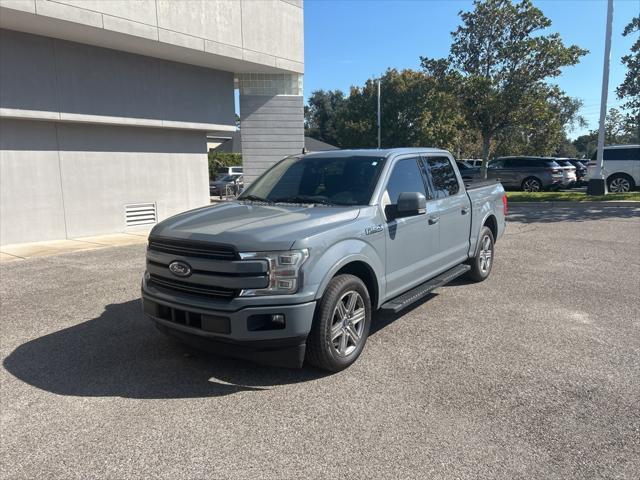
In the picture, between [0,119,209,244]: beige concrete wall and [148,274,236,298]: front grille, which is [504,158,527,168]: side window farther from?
[148,274,236,298]: front grille

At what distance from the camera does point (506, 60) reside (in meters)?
19.2

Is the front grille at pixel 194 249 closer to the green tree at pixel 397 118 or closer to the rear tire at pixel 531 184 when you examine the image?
the rear tire at pixel 531 184

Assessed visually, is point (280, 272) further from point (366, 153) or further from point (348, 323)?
point (366, 153)

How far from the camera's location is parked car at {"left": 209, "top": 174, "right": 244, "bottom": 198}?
24.3 m

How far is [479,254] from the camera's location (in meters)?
6.87

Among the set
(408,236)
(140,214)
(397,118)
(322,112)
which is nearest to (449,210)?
(408,236)

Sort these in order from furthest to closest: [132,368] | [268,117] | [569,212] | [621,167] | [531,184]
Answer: [531,184]
[621,167]
[268,117]
[569,212]
[132,368]

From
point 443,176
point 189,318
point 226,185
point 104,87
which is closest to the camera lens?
point 189,318

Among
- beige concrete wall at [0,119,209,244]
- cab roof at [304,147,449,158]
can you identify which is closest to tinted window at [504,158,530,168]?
beige concrete wall at [0,119,209,244]

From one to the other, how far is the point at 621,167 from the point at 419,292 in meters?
18.8

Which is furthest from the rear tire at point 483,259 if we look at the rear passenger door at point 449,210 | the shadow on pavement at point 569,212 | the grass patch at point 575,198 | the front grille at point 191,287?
the grass patch at point 575,198

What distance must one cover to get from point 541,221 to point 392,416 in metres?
11.8

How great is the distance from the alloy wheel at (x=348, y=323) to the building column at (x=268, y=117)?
12.2 m

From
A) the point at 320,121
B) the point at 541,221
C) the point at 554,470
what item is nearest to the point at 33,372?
the point at 554,470
